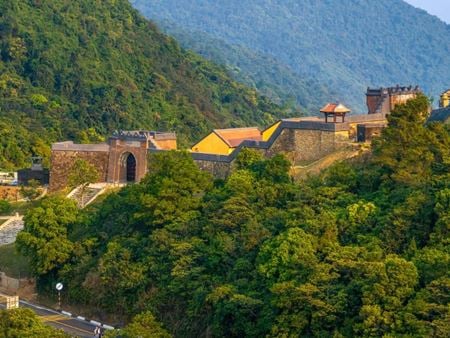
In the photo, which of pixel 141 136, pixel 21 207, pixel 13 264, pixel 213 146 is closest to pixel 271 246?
pixel 13 264

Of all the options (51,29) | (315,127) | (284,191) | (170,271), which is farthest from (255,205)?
(51,29)

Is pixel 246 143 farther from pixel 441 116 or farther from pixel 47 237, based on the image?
pixel 47 237

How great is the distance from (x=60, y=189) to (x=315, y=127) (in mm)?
11000

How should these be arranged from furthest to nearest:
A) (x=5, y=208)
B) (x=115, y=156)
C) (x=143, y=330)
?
1. (x=5, y=208)
2. (x=115, y=156)
3. (x=143, y=330)

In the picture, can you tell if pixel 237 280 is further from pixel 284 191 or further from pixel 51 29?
pixel 51 29

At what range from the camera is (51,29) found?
7494 centimetres

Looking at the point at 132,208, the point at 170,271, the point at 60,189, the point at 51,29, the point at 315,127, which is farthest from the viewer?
the point at 51,29

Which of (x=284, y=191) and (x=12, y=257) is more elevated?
(x=284, y=191)

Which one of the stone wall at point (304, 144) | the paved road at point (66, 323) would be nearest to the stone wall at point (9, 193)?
the paved road at point (66, 323)

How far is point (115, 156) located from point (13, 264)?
6.49 m

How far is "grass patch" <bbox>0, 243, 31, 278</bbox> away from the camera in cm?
3231

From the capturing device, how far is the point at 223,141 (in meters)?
36.0

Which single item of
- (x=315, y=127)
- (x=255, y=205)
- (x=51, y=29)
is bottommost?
→ (x=255, y=205)

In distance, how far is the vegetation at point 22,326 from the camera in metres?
21.4
